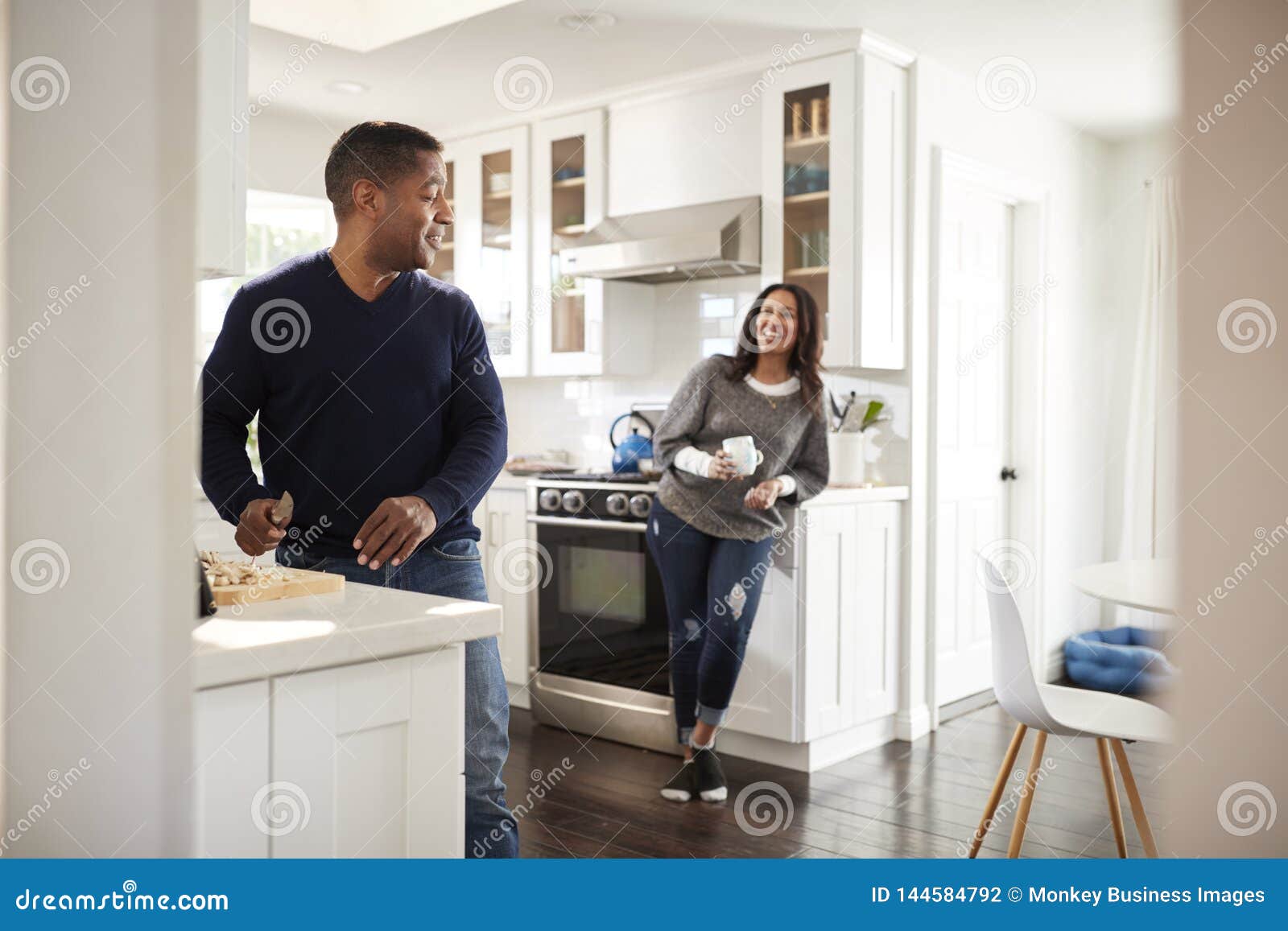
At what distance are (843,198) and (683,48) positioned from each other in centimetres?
74

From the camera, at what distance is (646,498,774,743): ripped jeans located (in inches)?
126

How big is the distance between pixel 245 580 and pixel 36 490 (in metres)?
0.49

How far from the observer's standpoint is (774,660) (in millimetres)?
3371

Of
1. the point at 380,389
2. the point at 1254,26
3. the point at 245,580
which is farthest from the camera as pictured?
the point at 380,389

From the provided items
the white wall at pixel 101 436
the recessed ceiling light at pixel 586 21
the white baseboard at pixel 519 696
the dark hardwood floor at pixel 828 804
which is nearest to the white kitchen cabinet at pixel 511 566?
the white baseboard at pixel 519 696

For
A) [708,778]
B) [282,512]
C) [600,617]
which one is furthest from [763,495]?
[282,512]

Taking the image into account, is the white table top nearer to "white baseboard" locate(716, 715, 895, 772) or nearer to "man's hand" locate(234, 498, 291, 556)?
"white baseboard" locate(716, 715, 895, 772)

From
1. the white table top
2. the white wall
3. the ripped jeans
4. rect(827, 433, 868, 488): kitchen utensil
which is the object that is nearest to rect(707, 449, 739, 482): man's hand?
the ripped jeans

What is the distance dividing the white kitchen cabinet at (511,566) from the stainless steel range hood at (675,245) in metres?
0.88

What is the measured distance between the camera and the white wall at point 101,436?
3.10 feet

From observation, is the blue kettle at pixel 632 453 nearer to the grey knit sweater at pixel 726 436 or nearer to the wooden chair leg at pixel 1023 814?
the grey knit sweater at pixel 726 436
